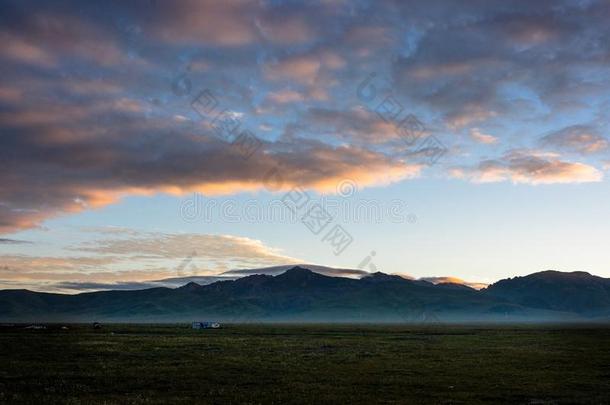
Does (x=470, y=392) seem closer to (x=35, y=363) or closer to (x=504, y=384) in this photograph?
(x=504, y=384)

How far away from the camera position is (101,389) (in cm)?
3309

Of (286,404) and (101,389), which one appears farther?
(101,389)

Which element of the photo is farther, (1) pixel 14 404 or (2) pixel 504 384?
(2) pixel 504 384

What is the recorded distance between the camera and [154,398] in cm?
3005

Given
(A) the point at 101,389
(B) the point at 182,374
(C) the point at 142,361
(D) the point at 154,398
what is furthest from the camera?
(C) the point at 142,361

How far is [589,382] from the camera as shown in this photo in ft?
127

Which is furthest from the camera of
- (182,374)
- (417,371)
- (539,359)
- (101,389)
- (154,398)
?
(539,359)

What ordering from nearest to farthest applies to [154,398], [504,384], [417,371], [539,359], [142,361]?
[154,398]
[504,384]
[417,371]
[142,361]
[539,359]

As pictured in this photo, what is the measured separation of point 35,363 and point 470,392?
3651cm

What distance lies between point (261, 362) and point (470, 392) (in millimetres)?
23158

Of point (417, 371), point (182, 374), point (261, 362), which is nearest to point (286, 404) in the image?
point (182, 374)

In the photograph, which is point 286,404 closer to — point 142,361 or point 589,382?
point 589,382

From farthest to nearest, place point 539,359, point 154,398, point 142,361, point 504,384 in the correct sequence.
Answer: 1. point 539,359
2. point 142,361
3. point 504,384
4. point 154,398

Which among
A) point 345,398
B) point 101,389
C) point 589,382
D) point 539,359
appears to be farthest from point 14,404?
point 539,359
